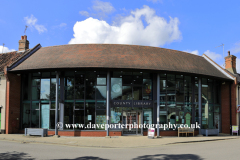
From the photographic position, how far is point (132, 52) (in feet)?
74.1

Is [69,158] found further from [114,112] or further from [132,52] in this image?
[132,52]

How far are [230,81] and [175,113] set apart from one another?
8171 mm

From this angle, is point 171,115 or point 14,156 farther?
point 171,115

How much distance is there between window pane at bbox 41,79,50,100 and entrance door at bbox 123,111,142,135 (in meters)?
7.14

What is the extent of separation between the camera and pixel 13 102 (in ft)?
72.5

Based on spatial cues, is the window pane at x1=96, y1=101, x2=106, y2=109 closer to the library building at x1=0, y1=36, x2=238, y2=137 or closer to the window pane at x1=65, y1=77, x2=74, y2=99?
the library building at x1=0, y1=36, x2=238, y2=137

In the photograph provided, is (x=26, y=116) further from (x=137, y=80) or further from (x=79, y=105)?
(x=137, y=80)

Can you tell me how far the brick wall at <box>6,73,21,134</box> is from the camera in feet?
70.9

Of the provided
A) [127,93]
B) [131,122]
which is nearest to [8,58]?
[127,93]

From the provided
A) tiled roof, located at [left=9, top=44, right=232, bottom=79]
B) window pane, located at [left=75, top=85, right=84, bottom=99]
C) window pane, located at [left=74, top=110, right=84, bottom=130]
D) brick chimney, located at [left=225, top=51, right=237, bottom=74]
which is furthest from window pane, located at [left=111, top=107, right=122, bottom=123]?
brick chimney, located at [left=225, top=51, right=237, bottom=74]

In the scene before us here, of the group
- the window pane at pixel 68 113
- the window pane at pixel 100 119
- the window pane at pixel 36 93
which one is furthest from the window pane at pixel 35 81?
the window pane at pixel 100 119

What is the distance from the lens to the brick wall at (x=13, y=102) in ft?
70.9

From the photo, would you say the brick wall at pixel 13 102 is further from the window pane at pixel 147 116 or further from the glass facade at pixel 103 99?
the window pane at pixel 147 116

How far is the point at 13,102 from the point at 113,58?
32.8 ft
